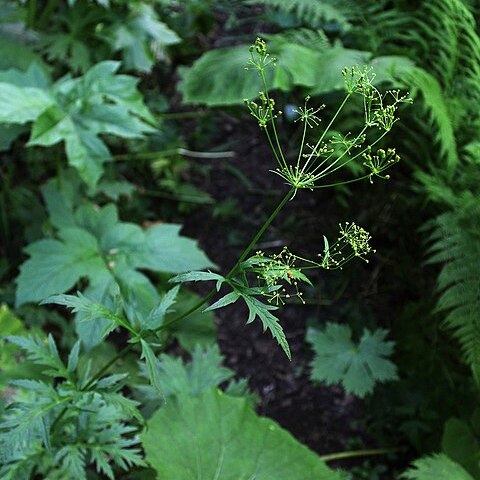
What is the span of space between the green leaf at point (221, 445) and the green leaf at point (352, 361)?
446mm

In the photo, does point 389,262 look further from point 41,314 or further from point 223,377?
point 41,314

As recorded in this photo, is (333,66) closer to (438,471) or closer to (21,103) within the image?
(21,103)

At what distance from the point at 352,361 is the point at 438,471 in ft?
1.66

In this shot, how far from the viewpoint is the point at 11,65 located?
247cm

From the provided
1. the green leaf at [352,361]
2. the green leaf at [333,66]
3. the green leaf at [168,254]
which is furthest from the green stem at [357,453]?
the green leaf at [333,66]

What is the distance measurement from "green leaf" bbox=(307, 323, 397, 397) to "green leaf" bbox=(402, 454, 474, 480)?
1.19 feet

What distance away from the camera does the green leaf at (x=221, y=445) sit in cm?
170

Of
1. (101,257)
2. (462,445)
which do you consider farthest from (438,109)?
(101,257)

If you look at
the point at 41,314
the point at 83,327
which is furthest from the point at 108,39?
the point at 83,327

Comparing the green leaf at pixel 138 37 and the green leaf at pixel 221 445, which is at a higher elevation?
the green leaf at pixel 138 37

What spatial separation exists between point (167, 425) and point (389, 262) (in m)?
1.25

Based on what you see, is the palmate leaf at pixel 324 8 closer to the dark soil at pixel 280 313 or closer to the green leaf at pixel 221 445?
the dark soil at pixel 280 313

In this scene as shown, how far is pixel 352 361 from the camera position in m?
2.24

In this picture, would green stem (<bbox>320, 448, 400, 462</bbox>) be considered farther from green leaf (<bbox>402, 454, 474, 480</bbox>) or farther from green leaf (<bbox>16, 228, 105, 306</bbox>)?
green leaf (<bbox>16, 228, 105, 306</bbox>)
